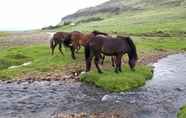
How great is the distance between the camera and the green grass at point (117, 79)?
2680cm

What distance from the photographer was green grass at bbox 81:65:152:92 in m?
26.8

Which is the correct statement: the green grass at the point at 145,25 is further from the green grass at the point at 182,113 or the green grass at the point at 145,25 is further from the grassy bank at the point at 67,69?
the green grass at the point at 182,113

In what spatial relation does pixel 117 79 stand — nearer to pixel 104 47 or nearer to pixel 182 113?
pixel 104 47

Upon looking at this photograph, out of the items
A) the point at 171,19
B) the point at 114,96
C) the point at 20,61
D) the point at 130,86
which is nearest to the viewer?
the point at 114,96

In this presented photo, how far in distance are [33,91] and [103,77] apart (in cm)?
494

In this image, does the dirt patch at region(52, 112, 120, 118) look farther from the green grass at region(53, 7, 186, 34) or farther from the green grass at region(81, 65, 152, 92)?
the green grass at region(53, 7, 186, 34)

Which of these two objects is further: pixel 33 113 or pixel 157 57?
pixel 157 57

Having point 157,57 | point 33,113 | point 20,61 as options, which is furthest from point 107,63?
point 33,113

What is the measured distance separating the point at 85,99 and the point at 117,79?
4.19m

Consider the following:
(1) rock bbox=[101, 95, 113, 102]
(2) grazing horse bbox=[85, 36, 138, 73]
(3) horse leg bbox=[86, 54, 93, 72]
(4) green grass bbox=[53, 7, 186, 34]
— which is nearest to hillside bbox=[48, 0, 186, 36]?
(4) green grass bbox=[53, 7, 186, 34]

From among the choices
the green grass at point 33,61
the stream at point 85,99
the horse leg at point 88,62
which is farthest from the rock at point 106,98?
the green grass at point 33,61

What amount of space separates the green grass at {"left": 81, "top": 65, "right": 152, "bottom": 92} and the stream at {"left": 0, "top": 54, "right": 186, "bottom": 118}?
60cm

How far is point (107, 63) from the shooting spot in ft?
114

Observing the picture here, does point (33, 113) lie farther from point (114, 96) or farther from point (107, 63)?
point (107, 63)
